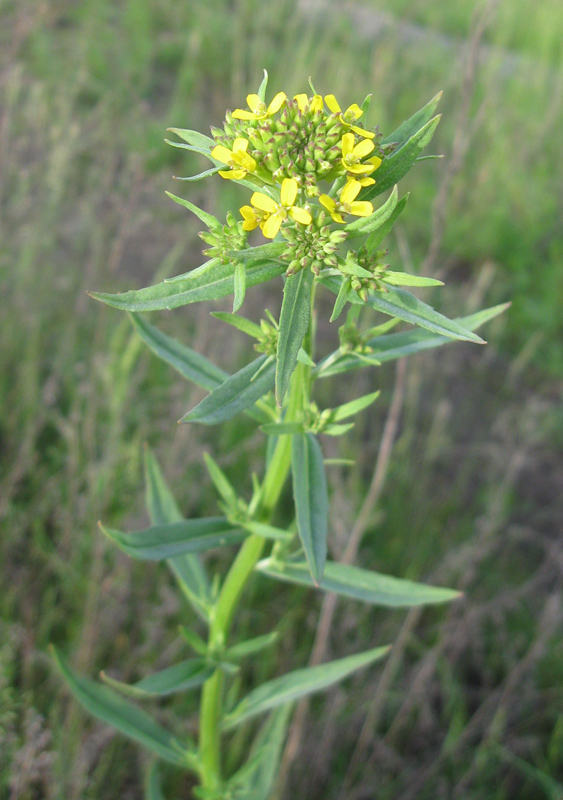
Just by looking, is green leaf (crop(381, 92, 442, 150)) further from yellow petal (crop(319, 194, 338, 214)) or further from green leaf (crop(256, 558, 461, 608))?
green leaf (crop(256, 558, 461, 608))

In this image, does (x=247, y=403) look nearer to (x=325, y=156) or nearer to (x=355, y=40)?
(x=325, y=156)

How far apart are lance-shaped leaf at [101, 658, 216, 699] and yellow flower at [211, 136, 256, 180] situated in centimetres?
108

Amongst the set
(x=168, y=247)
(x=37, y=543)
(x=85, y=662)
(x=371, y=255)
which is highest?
(x=168, y=247)

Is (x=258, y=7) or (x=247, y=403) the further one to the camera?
(x=258, y=7)

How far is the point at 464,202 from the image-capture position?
541 centimetres

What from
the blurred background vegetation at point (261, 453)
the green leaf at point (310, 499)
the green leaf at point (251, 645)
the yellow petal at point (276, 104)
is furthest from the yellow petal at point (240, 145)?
the green leaf at point (251, 645)

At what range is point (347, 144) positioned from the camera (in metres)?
1.17

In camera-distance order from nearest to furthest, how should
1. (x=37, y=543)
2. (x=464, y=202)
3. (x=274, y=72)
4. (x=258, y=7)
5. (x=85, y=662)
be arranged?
(x=85, y=662) → (x=37, y=543) → (x=464, y=202) → (x=274, y=72) → (x=258, y=7)

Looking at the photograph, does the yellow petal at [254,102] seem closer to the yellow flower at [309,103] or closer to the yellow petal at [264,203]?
the yellow flower at [309,103]

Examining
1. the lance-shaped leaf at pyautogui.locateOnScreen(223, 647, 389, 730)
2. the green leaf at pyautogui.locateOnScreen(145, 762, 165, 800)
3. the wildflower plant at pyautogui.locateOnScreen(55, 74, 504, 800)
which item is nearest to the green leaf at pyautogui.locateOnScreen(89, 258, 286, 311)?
the wildflower plant at pyautogui.locateOnScreen(55, 74, 504, 800)

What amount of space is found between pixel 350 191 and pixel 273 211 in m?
0.15

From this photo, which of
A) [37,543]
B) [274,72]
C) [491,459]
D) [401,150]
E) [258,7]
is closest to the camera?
[401,150]

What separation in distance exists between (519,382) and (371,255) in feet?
12.1

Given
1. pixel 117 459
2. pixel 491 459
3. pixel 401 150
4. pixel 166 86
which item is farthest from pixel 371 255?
pixel 166 86
